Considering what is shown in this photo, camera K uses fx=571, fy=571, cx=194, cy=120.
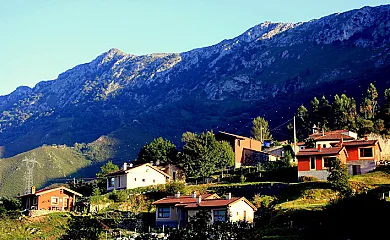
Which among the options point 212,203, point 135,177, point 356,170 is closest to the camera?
point 212,203

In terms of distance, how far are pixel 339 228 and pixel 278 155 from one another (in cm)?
6621

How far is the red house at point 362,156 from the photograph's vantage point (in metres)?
61.0

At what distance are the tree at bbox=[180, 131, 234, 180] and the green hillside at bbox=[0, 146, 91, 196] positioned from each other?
58033 mm

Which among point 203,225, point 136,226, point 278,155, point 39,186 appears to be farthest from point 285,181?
point 39,186

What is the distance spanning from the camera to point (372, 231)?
2319 centimetres

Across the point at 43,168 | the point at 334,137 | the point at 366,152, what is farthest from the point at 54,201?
the point at 43,168

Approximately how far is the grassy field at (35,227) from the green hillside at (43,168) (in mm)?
65463

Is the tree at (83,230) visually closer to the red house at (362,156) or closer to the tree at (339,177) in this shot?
the tree at (339,177)

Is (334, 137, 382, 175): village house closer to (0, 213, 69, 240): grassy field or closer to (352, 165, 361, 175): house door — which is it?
(352, 165, 361, 175): house door

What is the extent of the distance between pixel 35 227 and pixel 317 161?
2968 cm

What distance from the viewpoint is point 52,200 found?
68375 mm

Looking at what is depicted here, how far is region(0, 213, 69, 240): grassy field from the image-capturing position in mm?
54156

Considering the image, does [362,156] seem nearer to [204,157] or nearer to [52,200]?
[204,157]

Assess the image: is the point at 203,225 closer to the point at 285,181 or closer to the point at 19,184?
the point at 285,181
